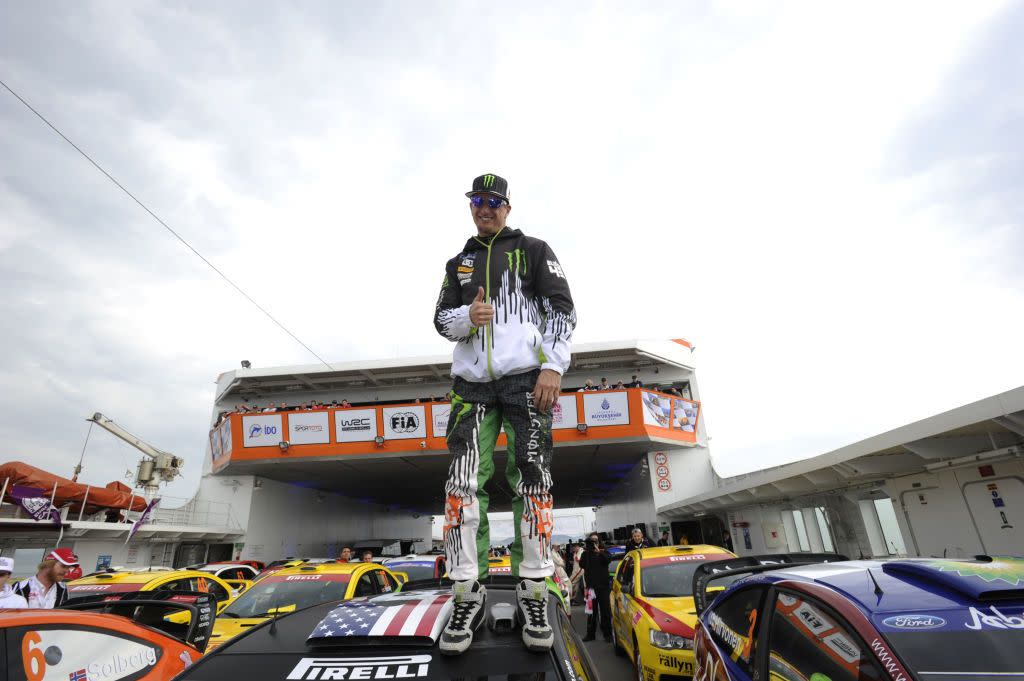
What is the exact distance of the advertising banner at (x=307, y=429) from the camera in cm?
2155

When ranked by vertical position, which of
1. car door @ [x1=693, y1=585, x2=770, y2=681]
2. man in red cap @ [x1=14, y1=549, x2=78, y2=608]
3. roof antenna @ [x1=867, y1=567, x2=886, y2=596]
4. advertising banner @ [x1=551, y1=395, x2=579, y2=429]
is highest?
advertising banner @ [x1=551, y1=395, x2=579, y2=429]

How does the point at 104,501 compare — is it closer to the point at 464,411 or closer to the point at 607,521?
the point at 464,411

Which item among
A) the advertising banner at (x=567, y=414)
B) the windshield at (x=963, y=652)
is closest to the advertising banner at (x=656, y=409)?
the advertising banner at (x=567, y=414)

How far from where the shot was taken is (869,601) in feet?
7.38

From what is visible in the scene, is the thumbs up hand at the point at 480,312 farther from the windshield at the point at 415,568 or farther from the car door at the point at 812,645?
the windshield at the point at 415,568

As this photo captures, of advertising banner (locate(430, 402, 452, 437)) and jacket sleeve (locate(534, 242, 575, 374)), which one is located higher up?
advertising banner (locate(430, 402, 452, 437))

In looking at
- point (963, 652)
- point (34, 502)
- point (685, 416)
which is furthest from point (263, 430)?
point (963, 652)

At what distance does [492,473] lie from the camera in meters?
2.39

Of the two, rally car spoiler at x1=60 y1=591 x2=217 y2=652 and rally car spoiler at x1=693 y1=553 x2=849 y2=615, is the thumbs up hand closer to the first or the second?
rally car spoiler at x1=60 y1=591 x2=217 y2=652

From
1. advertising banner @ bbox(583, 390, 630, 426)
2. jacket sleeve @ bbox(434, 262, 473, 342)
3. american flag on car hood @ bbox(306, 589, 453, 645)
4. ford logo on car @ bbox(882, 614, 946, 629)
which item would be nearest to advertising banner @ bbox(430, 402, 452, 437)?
advertising banner @ bbox(583, 390, 630, 426)

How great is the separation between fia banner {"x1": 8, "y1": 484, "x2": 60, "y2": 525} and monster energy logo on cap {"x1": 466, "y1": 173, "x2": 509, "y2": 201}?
62.0ft

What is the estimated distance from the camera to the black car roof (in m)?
1.62

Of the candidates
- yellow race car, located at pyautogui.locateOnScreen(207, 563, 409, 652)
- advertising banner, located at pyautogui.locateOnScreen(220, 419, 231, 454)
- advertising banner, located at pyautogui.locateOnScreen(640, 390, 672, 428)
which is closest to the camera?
yellow race car, located at pyautogui.locateOnScreen(207, 563, 409, 652)

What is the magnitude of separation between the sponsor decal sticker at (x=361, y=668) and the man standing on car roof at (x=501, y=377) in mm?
385
